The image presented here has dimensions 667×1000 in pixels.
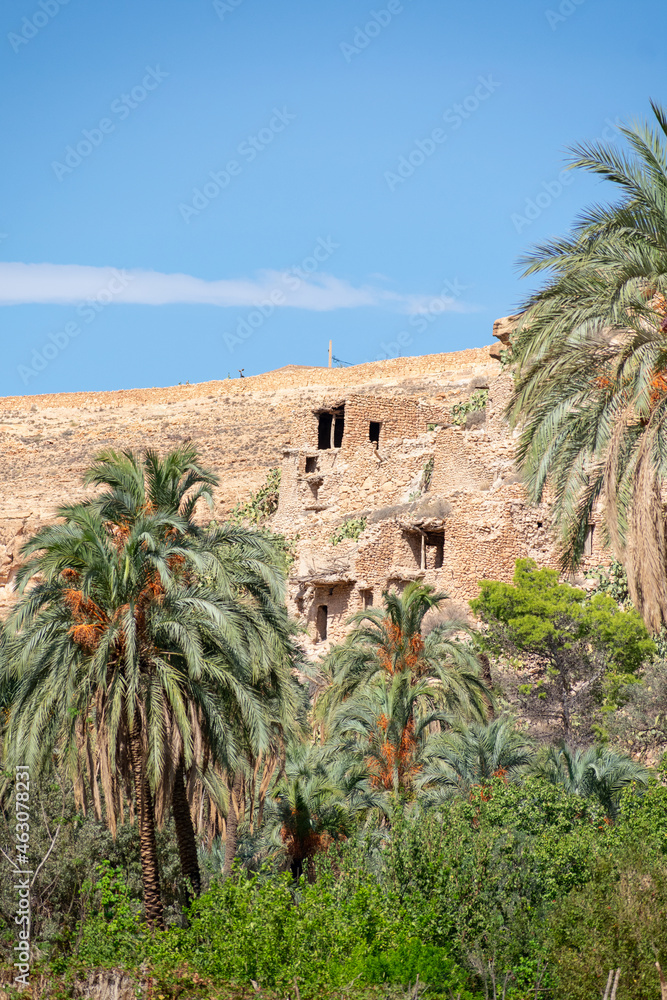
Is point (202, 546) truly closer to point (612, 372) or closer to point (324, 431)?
point (612, 372)

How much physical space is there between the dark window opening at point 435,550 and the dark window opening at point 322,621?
10.0 feet

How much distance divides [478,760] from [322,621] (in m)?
15.0

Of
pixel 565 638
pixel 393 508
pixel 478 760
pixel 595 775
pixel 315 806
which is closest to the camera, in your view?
pixel 595 775

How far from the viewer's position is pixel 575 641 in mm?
28328

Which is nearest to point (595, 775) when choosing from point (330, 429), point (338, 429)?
point (330, 429)

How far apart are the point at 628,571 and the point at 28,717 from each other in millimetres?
6646

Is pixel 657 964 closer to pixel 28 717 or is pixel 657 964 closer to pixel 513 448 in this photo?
pixel 28 717

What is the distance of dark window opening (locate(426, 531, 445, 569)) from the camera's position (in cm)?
3412

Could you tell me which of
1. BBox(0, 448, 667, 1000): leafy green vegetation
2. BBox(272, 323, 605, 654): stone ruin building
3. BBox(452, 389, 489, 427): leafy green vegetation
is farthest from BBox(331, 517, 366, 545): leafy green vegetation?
BBox(0, 448, 667, 1000): leafy green vegetation

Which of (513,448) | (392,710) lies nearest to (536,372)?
(392,710)

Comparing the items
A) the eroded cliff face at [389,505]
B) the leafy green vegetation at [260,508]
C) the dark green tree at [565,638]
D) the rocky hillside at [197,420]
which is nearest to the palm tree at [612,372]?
the dark green tree at [565,638]

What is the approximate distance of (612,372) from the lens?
13.7m

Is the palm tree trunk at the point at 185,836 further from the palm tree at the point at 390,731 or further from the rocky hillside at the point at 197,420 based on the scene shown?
the rocky hillside at the point at 197,420

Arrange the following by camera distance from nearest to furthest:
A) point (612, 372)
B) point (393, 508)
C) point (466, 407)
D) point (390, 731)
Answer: point (612, 372)
point (390, 731)
point (393, 508)
point (466, 407)
